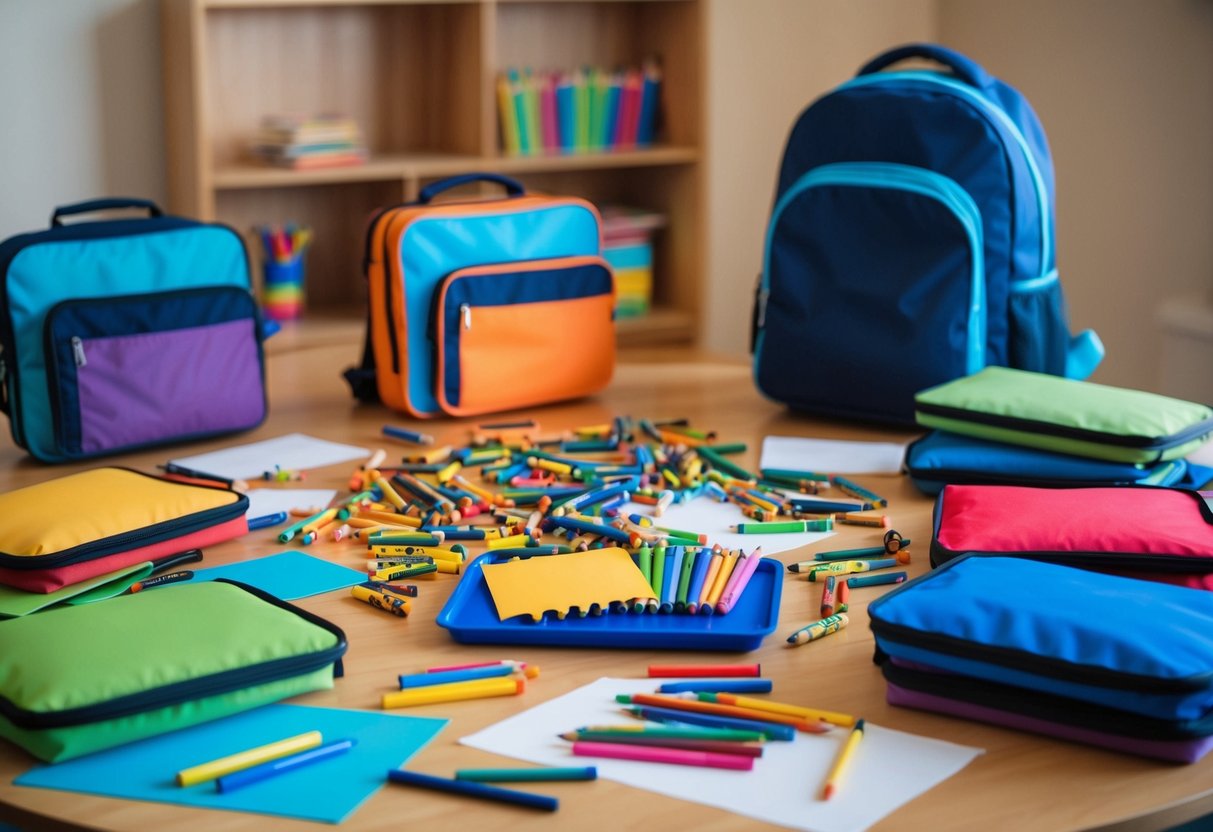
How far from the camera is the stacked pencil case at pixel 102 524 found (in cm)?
131

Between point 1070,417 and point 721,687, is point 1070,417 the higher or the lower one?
the higher one

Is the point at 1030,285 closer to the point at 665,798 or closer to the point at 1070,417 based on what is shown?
the point at 1070,417

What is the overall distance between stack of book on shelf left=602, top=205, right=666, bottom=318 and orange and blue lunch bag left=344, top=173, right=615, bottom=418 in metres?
0.91

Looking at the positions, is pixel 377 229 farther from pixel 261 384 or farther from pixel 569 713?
pixel 569 713

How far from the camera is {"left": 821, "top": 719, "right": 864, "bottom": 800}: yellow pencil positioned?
974mm

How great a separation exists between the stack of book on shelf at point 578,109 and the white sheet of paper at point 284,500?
1.47m

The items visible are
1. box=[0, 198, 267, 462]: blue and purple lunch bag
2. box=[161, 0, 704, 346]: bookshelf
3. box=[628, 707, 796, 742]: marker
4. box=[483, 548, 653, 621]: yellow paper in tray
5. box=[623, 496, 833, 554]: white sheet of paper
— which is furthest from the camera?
box=[161, 0, 704, 346]: bookshelf

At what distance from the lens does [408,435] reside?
75.6 inches

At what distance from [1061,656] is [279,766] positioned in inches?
23.0

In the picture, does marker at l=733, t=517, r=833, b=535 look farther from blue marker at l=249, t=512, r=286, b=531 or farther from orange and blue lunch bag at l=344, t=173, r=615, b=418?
orange and blue lunch bag at l=344, t=173, r=615, b=418

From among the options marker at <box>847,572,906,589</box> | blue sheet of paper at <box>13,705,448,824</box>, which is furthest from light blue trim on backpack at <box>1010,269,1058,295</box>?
blue sheet of paper at <box>13,705,448,824</box>

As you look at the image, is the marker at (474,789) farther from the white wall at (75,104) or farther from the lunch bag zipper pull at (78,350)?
the white wall at (75,104)

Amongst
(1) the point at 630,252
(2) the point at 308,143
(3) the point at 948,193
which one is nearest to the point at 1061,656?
(3) the point at 948,193

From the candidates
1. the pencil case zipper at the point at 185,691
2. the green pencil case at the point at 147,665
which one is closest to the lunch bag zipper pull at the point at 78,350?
the green pencil case at the point at 147,665
